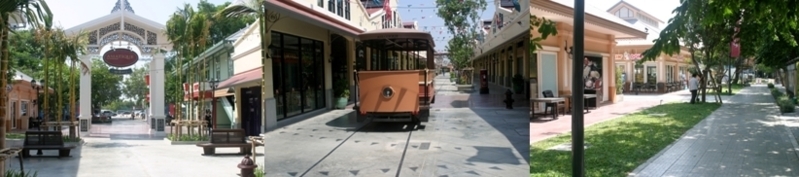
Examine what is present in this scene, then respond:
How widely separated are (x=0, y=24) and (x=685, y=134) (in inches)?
430

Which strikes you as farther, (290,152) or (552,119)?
(552,119)

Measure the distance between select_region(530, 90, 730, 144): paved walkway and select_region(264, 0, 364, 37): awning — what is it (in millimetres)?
825

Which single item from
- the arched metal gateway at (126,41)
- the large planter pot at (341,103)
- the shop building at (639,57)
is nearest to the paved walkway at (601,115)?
the shop building at (639,57)

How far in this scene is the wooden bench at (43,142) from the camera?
285 centimetres

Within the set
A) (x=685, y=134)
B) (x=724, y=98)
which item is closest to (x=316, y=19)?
(x=685, y=134)

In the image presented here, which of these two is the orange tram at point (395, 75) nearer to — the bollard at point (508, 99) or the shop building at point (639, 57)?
the bollard at point (508, 99)

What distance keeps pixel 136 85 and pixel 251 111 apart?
99cm

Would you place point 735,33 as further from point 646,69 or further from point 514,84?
point 514,84

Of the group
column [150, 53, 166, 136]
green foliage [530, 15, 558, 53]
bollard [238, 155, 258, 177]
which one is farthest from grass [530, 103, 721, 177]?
column [150, 53, 166, 136]

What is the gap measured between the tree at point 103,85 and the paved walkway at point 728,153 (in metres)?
5.96

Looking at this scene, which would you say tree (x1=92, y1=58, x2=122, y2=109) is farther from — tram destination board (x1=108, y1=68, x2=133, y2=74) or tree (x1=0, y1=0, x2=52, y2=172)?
tree (x1=0, y1=0, x2=52, y2=172)

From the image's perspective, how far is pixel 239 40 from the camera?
2.53 m

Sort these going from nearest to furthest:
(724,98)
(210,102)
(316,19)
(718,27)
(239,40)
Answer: (316,19), (239,40), (210,102), (718,27), (724,98)

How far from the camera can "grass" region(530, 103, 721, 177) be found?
4.82 m
